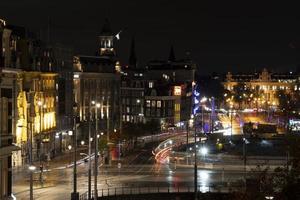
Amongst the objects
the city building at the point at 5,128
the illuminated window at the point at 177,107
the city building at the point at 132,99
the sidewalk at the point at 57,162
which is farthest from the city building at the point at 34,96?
the illuminated window at the point at 177,107

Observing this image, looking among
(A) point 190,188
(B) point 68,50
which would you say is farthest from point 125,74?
(A) point 190,188

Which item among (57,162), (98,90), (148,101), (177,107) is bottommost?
(57,162)

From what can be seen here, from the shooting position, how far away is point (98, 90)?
146125mm

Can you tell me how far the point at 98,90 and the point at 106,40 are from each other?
3825 centimetres

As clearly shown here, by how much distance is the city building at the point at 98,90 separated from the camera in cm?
13650

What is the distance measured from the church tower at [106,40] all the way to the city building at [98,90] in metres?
16.5

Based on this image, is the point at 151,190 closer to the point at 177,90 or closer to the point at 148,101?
the point at 148,101

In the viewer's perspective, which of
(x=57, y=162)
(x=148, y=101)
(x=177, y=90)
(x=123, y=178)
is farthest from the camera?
(x=177, y=90)

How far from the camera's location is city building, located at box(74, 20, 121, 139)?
448 feet

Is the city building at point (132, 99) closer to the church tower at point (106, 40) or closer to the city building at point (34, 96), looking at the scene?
the church tower at point (106, 40)

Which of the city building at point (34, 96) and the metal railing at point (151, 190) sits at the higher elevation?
the city building at point (34, 96)

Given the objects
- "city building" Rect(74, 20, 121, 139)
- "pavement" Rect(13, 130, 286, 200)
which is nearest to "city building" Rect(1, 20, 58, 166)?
"pavement" Rect(13, 130, 286, 200)

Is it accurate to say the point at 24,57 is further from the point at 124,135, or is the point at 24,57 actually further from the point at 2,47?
the point at 2,47

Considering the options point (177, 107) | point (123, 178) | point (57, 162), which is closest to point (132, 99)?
point (177, 107)
